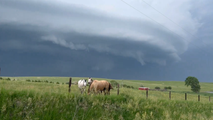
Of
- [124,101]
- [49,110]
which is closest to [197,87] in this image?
[124,101]

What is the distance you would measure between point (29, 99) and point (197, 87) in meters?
99.9

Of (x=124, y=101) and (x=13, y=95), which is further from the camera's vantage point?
(x=124, y=101)

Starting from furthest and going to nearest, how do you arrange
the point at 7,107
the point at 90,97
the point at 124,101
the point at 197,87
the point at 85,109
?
the point at 197,87
the point at 124,101
the point at 90,97
the point at 85,109
the point at 7,107

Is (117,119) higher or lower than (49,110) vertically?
lower

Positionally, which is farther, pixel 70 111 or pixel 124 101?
pixel 124 101

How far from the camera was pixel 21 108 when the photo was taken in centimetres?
856

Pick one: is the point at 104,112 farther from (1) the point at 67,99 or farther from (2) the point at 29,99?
(2) the point at 29,99

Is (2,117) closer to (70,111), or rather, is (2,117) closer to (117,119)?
(70,111)

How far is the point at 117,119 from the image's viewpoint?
35.1ft

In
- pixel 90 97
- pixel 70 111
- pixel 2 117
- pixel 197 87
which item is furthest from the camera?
pixel 197 87

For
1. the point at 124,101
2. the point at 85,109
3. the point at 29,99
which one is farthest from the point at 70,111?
the point at 124,101

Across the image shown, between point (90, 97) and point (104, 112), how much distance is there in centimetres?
146

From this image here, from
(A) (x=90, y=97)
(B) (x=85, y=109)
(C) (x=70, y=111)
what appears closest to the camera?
(C) (x=70, y=111)

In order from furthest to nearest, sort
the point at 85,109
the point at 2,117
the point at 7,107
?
the point at 85,109, the point at 7,107, the point at 2,117
